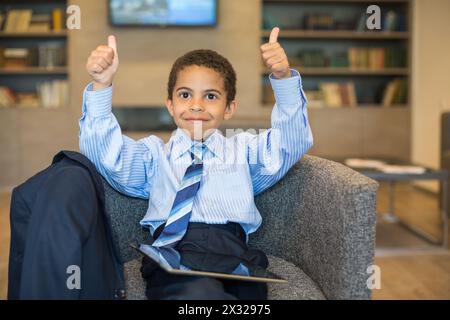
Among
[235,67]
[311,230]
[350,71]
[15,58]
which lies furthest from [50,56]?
[311,230]

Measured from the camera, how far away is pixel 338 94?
510 cm

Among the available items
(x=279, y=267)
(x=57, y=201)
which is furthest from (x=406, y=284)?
(x=57, y=201)

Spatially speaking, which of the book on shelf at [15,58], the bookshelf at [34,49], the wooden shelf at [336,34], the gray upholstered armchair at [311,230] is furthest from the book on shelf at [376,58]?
the gray upholstered armchair at [311,230]

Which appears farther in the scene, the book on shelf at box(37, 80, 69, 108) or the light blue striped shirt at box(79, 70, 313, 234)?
the book on shelf at box(37, 80, 69, 108)

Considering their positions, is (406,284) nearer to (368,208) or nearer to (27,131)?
(368,208)

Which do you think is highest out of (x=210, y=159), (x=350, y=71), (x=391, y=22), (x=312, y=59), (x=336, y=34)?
(x=391, y=22)

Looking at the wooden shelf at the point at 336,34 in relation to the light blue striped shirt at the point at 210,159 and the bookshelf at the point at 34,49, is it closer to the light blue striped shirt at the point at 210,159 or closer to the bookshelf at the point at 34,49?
the bookshelf at the point at 34,49

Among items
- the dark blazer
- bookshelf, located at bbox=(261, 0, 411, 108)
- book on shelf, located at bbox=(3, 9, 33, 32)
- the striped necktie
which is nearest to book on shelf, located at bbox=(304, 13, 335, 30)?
bookshelf, located at bbox=(261, 0, 411, 108)

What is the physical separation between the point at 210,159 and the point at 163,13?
369 centimetres

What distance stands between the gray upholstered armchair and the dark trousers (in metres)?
0.06

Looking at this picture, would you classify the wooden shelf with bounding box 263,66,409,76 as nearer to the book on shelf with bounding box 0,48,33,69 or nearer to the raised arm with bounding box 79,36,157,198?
the book on shelf with bounding box 0,48,33,69

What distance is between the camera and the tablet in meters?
1.06

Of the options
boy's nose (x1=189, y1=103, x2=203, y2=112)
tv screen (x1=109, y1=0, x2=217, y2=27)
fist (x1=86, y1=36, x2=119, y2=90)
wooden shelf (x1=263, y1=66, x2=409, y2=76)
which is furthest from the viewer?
wooden shelf (x1=263, y1=66, x2=409, y2=76)

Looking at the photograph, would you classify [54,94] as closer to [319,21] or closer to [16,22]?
[16,22]
